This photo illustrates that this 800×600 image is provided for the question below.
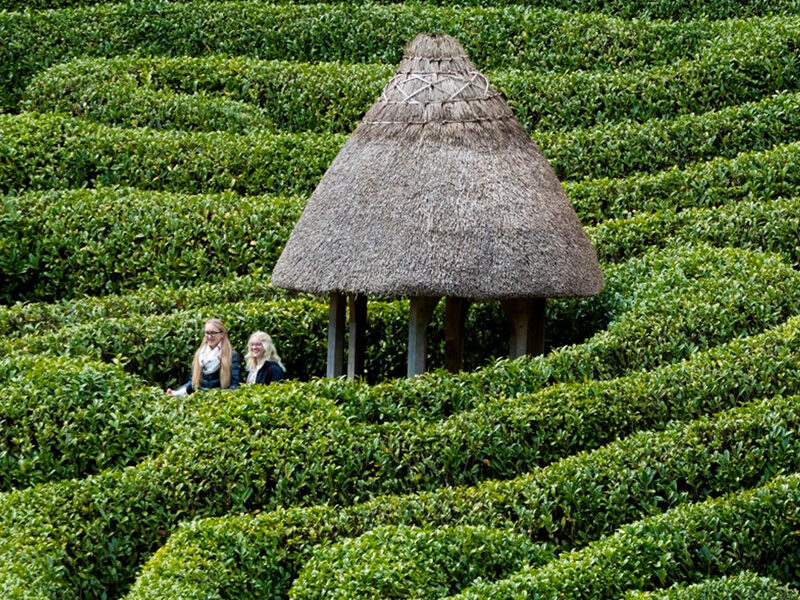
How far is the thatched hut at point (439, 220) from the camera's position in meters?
16.0

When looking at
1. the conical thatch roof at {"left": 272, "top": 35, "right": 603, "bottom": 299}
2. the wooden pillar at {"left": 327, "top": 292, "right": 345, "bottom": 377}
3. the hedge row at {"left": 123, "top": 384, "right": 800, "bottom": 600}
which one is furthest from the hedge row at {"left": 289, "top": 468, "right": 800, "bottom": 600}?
the wooden pillar at {"left": 327, "top": 292, "right": 345, "bottom": 377}

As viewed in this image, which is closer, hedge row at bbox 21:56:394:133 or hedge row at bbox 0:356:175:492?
hedge row at bbox 0:356:175:492

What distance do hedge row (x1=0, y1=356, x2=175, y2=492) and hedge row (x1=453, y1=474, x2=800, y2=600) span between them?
4.09 metres

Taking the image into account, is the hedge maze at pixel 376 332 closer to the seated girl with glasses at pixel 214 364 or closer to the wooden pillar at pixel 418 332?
the seated girl with glasses at pixel 214 364

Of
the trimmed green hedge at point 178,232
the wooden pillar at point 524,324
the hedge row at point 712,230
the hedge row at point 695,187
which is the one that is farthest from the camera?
the hedge row at point 695,187

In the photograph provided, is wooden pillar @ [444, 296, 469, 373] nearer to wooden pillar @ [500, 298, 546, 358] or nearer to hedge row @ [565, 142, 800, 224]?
wooden pillar @ [500, 298, 546, 358]

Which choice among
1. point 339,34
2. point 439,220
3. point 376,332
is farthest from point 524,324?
point 339,34

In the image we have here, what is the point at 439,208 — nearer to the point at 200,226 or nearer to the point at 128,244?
the point at 200,226

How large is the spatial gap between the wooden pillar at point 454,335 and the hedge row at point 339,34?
7.75 meters

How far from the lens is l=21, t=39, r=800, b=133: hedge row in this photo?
2252 cm

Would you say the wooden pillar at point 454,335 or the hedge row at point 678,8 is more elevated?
the hedge row at point 678,8

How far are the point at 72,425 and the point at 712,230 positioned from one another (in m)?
7.56

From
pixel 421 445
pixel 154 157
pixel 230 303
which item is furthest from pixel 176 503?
pixel 154 157

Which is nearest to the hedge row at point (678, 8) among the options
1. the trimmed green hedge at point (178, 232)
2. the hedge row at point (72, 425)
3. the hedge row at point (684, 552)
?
the trimmed green hedge at point (178, 232)
